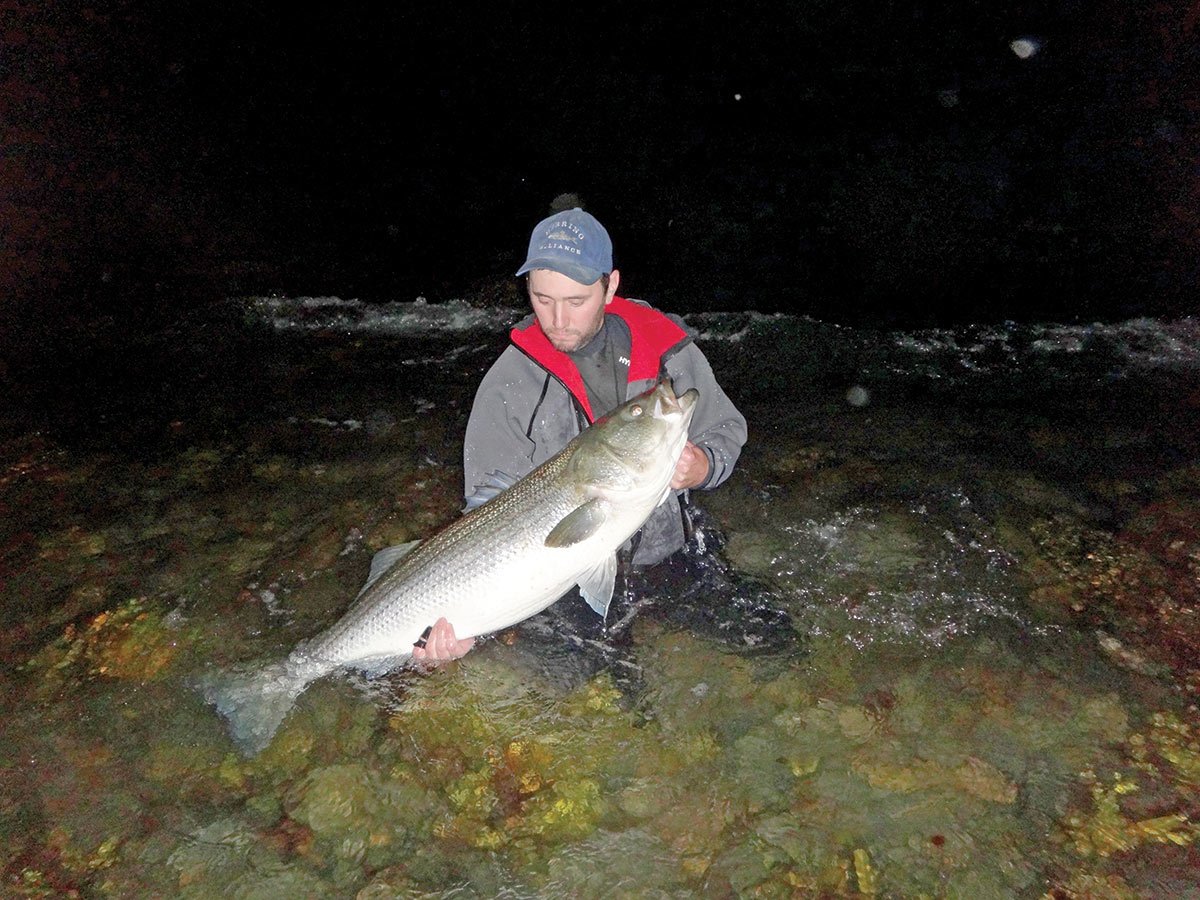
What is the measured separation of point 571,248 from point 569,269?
117 millimetres

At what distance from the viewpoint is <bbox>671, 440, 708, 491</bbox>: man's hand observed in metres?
3.58

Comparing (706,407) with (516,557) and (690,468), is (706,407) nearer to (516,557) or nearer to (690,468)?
(690,468)

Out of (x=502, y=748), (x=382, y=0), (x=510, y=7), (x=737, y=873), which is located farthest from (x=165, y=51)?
(x=737, y=873)

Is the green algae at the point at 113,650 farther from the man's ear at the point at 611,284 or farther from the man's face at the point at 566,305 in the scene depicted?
the man's ear at the point at 611,284

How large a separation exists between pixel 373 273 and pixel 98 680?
36.7ft

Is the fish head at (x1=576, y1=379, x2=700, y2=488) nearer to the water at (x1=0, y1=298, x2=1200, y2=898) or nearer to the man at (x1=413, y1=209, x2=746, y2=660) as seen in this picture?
the man at (x1=413, y1=209, x2=746, y2=660)

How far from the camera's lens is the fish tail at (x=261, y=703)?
3.68m

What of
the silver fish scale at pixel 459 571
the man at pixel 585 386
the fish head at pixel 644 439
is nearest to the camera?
the fish head at pixel 644 439

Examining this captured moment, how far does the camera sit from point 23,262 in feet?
39.1

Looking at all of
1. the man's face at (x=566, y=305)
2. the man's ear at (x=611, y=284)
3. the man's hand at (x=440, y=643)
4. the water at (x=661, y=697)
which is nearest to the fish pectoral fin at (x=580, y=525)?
the man's hand at (x=440, y=643)

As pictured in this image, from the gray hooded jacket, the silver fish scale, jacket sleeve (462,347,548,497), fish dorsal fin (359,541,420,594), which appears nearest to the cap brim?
the gray hooded jacket

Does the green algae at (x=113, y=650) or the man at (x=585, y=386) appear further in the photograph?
the green algae at (x=113, y=650)

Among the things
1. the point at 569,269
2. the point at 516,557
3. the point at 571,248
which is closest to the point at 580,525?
the point at 516,557

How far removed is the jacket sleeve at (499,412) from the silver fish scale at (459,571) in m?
0.48
